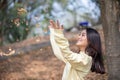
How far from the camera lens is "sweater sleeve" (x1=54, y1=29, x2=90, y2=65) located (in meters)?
3.67

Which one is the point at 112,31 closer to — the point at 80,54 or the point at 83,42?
the point at 83,42

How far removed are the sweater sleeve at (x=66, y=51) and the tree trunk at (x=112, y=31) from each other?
5.11 feet

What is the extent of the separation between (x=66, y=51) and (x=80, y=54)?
1.18 ft

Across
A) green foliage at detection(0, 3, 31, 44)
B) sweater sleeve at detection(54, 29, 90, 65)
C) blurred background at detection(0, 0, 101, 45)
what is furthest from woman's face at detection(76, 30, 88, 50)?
green foliage at detection(0, 3, 31, 44)

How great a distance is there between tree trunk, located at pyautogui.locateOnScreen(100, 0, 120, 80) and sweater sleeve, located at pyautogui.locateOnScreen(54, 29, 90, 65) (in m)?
1.56

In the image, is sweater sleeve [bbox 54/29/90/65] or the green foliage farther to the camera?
the green foliage

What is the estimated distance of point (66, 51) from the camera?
373cm

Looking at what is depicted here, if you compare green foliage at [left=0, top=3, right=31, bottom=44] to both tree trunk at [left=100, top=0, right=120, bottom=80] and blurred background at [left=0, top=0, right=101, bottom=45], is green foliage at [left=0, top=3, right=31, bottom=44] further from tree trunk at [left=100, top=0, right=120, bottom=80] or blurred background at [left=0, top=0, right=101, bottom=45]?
tree trunk at [left=100, top=0, right=120, bottom=80]

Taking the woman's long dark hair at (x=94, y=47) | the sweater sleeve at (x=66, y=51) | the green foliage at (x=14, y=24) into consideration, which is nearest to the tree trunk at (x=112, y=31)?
the woman's long dark hair at (x=94, y=47)

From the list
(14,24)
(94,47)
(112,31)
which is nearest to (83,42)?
(94,47)

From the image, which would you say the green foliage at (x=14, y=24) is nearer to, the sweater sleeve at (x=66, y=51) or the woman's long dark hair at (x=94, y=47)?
the woman's long dark hair at (x=94, y=47)

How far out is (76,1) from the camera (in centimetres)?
1648

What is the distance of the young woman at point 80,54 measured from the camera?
146 inches

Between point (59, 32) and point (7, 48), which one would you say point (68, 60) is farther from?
point (7, 48)
